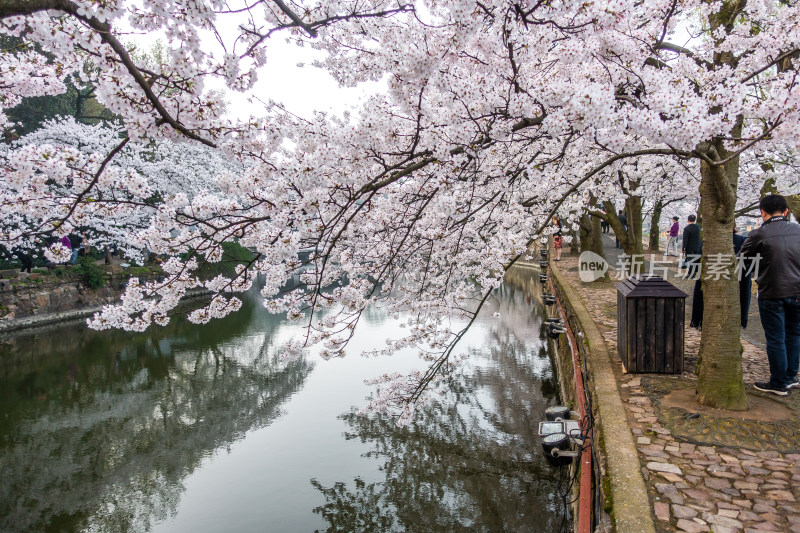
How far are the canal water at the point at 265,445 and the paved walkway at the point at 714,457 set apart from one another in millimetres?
1971

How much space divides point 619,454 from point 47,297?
21.0 m

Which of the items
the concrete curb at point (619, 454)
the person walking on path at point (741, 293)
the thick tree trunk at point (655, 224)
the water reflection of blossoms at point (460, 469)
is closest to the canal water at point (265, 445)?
the water reflection of blossoms at point (460, 469)

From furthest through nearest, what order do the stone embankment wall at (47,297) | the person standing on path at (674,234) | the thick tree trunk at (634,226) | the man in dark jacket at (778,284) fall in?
the person standing on path at (674,234) < the stone embankment wall at (47,297) < the thick tree trunk at (634,226) < the man in dark jacket at (778,284)

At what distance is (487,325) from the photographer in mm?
16688

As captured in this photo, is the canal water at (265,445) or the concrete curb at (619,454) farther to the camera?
the canal water at (265,445)

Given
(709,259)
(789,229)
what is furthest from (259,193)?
(789,229)

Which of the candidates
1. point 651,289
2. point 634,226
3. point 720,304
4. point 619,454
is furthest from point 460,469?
point 634,226

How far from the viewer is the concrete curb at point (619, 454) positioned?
306 cm

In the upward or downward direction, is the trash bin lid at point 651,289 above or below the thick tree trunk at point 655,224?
below

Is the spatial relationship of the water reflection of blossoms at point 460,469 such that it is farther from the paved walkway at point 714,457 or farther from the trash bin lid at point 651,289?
the trash bin lid at point 651,289

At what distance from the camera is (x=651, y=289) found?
5.47 metres

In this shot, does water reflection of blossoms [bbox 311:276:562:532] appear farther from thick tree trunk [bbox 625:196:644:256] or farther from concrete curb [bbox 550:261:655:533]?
thick tree trunk [bbox 625:196:644:256]

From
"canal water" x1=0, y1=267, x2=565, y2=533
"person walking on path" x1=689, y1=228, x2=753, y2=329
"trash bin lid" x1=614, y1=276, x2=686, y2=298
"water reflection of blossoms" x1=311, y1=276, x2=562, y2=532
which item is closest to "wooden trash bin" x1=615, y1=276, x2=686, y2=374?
"trash bin lid" x1=614, y1=276, x2=686, y2=298

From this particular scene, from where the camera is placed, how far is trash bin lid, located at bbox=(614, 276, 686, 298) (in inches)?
211
